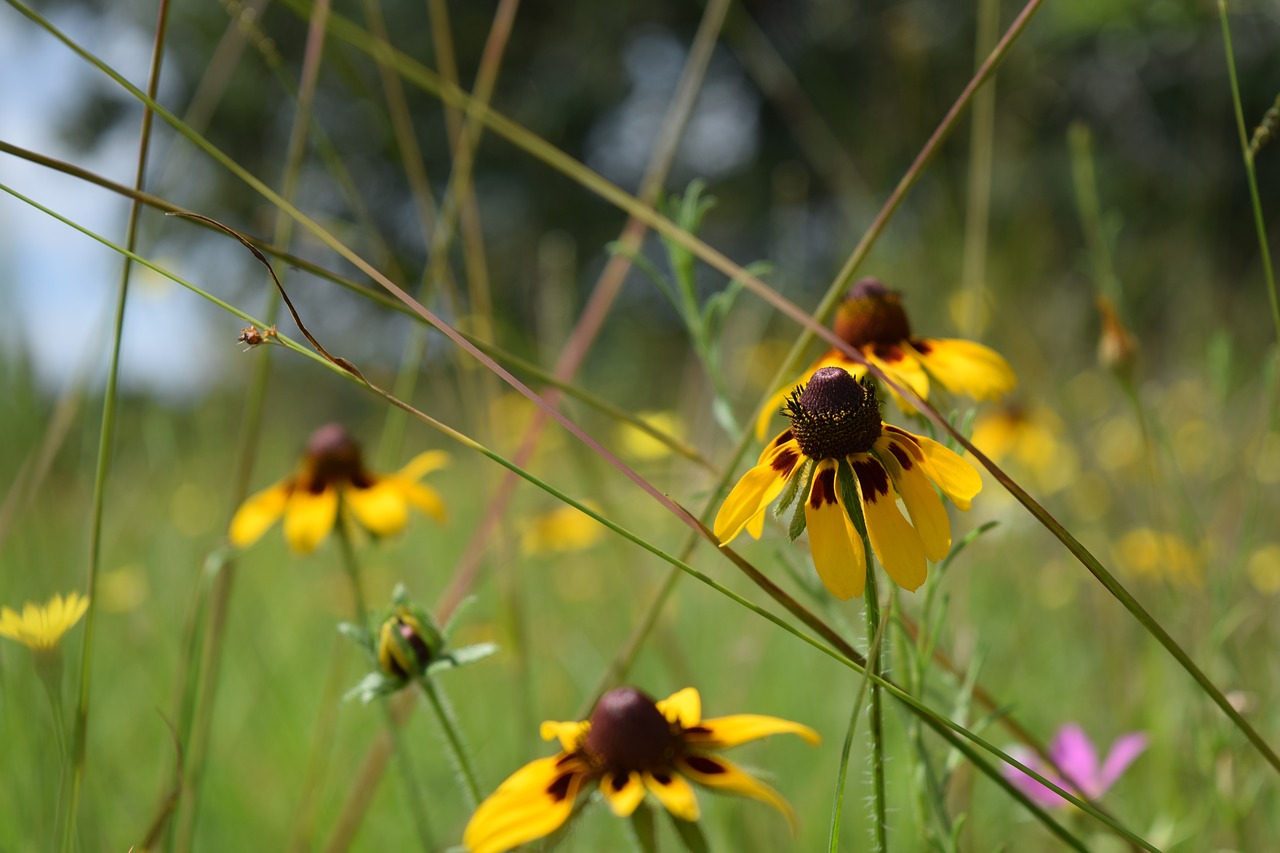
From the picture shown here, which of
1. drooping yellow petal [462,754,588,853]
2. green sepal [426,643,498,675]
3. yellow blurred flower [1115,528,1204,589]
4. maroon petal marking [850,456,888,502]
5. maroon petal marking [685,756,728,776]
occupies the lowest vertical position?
drooping yellow petal [462,754,588,853]

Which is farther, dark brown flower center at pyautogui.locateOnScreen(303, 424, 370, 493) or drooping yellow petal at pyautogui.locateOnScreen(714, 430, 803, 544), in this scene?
dark brown flower center at pyautogui.locateOnScreen(303, 424, 370, 493)

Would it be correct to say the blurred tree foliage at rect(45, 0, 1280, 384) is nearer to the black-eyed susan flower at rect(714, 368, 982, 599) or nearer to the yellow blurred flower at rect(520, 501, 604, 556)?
the yellow blurred flower at rect(520, 501, 604, 556)

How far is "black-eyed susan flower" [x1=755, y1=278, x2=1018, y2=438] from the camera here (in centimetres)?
56

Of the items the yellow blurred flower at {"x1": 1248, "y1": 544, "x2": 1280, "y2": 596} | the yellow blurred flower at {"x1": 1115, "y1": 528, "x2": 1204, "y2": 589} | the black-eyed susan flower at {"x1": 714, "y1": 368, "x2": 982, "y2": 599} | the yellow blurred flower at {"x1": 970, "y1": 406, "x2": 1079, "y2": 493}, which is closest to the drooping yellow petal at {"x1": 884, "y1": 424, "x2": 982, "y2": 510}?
the black-eyed susan flower at {"x1": 714, "y1": 368, "x2": 982, "y2": 599}

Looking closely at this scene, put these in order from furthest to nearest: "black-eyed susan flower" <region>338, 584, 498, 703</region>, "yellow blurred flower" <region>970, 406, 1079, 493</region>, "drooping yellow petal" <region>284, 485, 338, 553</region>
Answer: "yellow blurred flower" <region>970, 406, 1079, 493</region>, "drooping yellow petal" <region>284, 485, 338, 553</region>, "black-eyed susan flower" <region>338, 584, 498, 703</region>

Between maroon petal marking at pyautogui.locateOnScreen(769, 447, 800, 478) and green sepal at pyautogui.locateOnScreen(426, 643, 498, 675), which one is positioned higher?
maroon petal marking at pyautogui.locateOnScreen(769, 447, 800, 478)

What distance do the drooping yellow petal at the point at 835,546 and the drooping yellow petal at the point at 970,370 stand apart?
0.54 feet

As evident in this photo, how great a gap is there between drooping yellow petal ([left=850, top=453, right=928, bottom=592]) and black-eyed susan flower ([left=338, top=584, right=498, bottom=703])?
0.65 ft

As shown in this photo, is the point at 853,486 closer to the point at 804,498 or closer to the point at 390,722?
the point at 804,498

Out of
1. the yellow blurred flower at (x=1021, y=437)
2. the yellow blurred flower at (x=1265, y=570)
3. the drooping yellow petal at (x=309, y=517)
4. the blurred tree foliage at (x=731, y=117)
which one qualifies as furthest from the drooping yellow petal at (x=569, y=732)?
the blurred tree foliage at (x=731, y=117)

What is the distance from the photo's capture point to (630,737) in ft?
1.57

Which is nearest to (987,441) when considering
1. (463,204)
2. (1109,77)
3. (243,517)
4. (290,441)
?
(463,204)

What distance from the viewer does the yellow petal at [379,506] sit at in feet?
2.65

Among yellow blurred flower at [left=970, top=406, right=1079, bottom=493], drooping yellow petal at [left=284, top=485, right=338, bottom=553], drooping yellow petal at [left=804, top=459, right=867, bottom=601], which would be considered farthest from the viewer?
yellow blurred flower at [left=970, top=406, right=1079, bottom=493]
